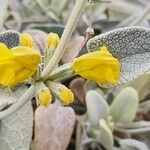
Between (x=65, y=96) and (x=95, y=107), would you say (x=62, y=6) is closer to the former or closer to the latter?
(x=95, y=107)

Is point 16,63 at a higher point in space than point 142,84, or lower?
higher

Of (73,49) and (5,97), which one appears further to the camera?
(73,49)

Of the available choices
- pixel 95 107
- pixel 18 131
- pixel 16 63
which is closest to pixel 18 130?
pixel 18 131

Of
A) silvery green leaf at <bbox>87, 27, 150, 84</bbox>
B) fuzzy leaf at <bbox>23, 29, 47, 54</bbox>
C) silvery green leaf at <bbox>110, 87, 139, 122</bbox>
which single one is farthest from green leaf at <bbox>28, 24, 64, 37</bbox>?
silvery green leaf at <bbox>87, 27, 150, 84</bbox>

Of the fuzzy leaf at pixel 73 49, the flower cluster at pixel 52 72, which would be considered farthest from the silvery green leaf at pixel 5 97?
the fuzzy leaf at pixel 73 49

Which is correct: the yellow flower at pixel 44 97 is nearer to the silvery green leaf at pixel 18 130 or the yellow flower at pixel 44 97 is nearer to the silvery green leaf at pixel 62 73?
the silvery green leaf at pixel 62 73

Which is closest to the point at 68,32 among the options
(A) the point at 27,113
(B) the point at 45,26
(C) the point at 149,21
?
(A) the point at 27,113

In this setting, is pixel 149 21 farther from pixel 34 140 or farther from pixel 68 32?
pixel 68 32

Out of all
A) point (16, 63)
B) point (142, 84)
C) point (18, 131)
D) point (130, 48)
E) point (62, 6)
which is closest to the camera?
point (16, 63)
